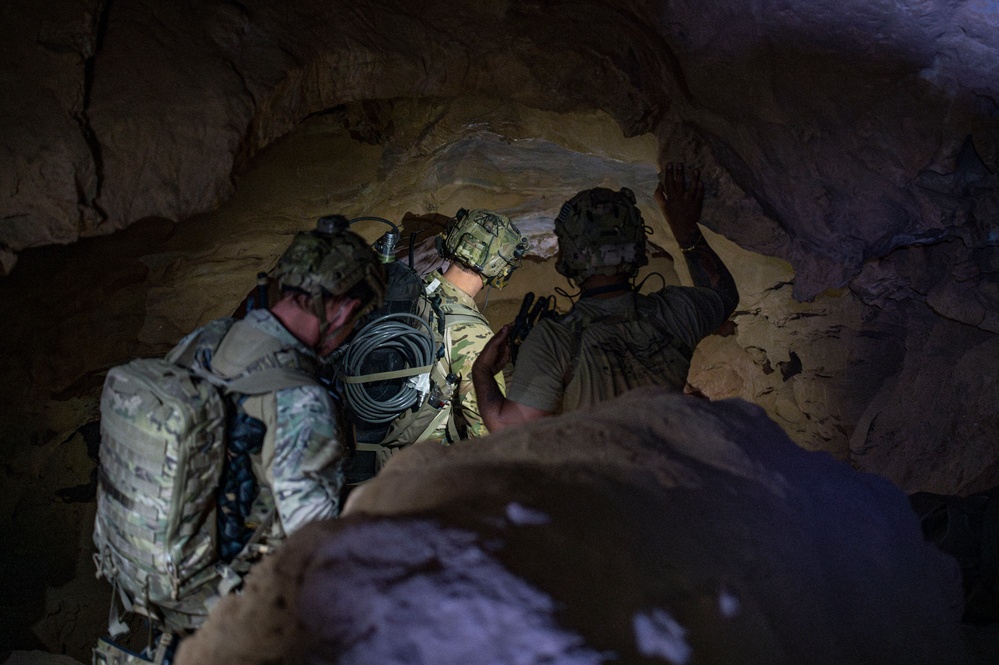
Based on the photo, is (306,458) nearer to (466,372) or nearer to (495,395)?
(495,395)

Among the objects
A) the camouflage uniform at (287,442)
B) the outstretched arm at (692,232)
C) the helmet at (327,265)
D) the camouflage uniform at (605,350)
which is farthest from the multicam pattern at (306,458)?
the outstretched arm at (692,232)

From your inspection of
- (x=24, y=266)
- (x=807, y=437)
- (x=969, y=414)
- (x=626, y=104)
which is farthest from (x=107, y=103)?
(x=807, y=437)

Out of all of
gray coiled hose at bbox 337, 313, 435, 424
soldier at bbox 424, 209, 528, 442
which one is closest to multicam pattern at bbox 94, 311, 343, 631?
gray coiled hose at bbox 337, 313, 435, 424

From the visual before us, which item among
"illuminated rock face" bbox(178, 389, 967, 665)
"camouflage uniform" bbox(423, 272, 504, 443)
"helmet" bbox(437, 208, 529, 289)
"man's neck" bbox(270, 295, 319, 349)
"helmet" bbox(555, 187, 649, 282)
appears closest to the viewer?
"illuminated rock face" bbox(178, 389, 967, 665)

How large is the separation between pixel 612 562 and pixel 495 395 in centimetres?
177

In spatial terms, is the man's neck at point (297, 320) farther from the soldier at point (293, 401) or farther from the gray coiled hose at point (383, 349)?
the gray coiled hose at point (383, 349)

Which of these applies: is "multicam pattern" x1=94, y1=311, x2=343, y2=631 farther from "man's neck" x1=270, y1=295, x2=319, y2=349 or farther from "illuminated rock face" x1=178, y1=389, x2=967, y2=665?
"illuminated rock face" x1=178, y1=389, x2=967, y2=665

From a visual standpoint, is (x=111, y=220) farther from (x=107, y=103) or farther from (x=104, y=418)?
(x=104, y=418)

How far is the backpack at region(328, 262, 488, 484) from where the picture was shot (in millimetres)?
4188

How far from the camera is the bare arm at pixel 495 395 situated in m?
2.85

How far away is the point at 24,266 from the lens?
147 inches

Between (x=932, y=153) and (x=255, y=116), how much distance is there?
11.4 feet

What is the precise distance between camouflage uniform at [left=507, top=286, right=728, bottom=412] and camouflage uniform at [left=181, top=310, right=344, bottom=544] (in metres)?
0.86

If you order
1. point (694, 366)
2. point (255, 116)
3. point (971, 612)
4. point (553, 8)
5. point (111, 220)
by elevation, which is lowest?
point (694, 366)
